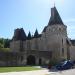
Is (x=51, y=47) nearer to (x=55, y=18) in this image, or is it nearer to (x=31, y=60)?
(x=31, y=60)

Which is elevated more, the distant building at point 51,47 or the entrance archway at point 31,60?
the distant building at point 51,47

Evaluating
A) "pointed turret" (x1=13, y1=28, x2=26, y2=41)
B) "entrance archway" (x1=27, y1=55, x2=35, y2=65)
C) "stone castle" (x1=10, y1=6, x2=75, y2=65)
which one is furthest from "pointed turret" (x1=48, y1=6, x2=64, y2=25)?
"pointed turret" (x1=13, y1=28, x2=26, y2=41)

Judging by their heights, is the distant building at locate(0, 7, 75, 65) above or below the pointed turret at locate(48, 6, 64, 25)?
below

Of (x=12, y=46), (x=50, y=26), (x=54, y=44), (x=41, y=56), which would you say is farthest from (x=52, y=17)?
(x=12, y=46)

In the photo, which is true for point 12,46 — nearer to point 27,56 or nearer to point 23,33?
point 23,33

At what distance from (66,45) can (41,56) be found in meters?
9.13

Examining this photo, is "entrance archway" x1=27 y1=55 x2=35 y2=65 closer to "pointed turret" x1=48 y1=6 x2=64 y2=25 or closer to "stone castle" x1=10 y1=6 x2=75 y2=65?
"stone castle" x1=10 y1=6 x2=75 y2=65

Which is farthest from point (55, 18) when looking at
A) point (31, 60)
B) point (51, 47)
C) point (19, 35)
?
point (19, 35)

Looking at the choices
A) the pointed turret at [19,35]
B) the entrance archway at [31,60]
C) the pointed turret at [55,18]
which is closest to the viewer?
the entrance archway at [31,60]

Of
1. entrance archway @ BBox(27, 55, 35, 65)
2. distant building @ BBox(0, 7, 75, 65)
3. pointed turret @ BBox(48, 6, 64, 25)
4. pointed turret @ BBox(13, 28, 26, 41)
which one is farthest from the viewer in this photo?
pointed turret @ BBox(13, 28, 26, 41)

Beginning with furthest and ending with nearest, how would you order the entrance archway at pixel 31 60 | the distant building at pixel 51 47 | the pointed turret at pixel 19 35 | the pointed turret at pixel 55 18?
the pointed turret at pixel 19 35 → the pointed turret at pixel 55 18 → the entrance archway at pixel 31 60 → the distant building at pixel 51 47

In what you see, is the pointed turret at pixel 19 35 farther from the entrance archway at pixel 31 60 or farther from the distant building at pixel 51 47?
the entrance archway at pixel 31 60

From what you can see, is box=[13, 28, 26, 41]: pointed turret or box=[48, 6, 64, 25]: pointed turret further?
box=[13, 28, 26, 41]: pointed turret

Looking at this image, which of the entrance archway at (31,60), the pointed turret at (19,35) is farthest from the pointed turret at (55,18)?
the pointed turret at (19,35)
